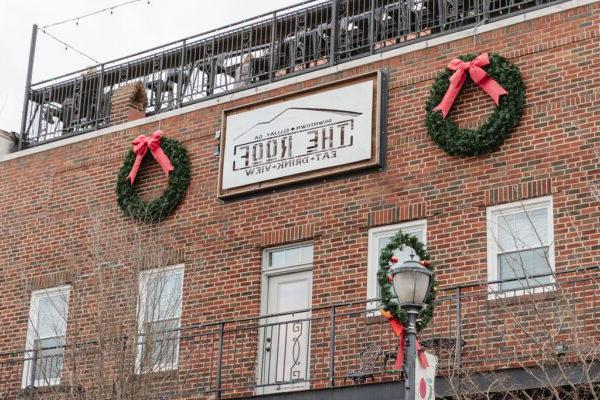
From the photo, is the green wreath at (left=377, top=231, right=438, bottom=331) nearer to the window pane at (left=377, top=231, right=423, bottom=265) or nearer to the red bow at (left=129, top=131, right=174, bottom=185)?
the window pane at (left=377, top=231, right=423, bottom=265)

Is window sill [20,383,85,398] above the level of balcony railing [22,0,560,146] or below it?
below

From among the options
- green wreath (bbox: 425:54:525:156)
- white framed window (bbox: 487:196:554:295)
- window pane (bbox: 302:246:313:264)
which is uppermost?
green wreath (bbox: 425:54:525:156)

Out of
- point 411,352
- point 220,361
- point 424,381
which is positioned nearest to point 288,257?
point 220,361

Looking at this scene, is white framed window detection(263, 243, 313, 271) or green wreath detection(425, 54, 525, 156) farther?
white framed window detection(263, 243, 313, 271)

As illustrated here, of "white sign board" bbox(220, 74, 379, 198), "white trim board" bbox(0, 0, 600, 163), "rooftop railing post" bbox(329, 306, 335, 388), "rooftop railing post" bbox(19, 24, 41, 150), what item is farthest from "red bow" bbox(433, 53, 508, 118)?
"rooftop railing post" bbox(19, 24, 41, 150)

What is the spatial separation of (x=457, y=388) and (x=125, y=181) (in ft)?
24.7

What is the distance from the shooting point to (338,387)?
14.9 meters

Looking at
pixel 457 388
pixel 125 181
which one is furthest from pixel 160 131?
pixel 457 388

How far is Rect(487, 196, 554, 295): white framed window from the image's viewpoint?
1509cm

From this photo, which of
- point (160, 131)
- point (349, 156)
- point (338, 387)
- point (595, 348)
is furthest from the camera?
point (160, 131)

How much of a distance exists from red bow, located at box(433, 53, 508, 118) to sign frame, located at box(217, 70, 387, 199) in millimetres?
922

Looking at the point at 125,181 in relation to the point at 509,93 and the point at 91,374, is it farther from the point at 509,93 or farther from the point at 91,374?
the point at 509,93

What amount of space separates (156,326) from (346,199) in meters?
3.02

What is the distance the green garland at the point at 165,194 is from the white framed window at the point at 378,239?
341 centimetres
